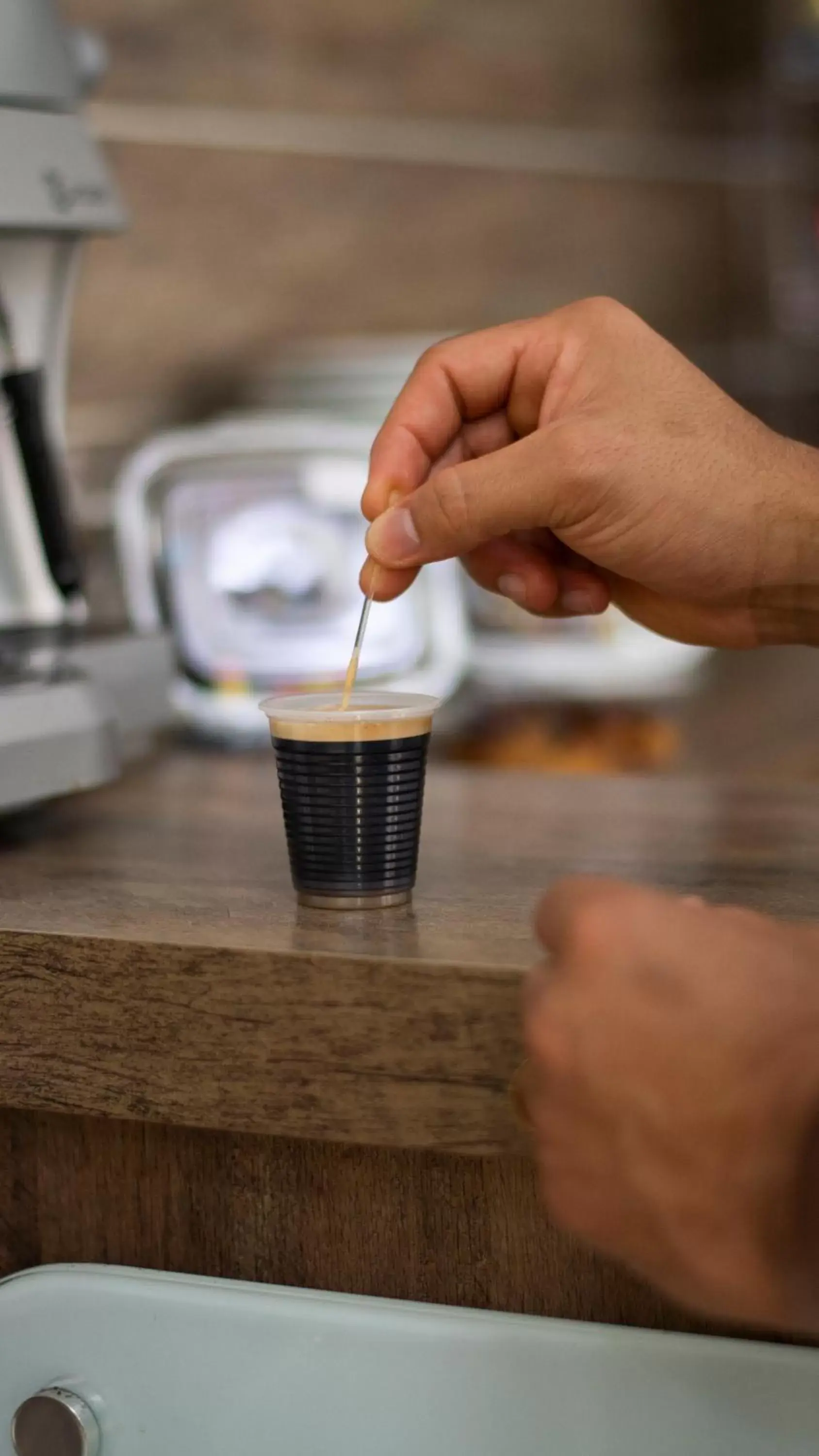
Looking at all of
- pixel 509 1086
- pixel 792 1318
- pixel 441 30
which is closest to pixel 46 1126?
pixel 509 1086

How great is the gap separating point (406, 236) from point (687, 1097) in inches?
67.0

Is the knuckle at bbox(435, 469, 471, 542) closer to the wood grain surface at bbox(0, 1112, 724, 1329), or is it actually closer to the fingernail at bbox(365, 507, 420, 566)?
the fingernail at bbox(365, 507, 420, 566)

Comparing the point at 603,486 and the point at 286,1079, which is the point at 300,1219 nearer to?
the point at 286,1079

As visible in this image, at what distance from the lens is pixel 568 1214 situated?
1.67 feet

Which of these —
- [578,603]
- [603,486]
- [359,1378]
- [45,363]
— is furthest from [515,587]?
[359,1378]

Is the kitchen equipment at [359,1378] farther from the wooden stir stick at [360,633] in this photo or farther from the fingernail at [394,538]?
the fingernail at [394,538]

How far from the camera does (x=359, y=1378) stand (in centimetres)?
64

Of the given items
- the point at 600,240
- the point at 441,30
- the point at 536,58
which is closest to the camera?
the point at 441,30

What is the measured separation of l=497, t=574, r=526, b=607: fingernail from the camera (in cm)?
95

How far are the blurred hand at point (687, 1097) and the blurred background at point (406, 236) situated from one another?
956mm

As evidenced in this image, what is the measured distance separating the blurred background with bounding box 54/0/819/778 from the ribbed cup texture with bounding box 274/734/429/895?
724mm

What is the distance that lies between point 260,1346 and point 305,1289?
3 cm

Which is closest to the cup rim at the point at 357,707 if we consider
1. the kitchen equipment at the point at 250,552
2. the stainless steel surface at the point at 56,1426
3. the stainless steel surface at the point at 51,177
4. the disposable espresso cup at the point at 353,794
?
the disposable espresso cup at the point at 353,794

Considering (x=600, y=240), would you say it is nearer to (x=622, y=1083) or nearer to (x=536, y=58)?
(x=536, y=58)
